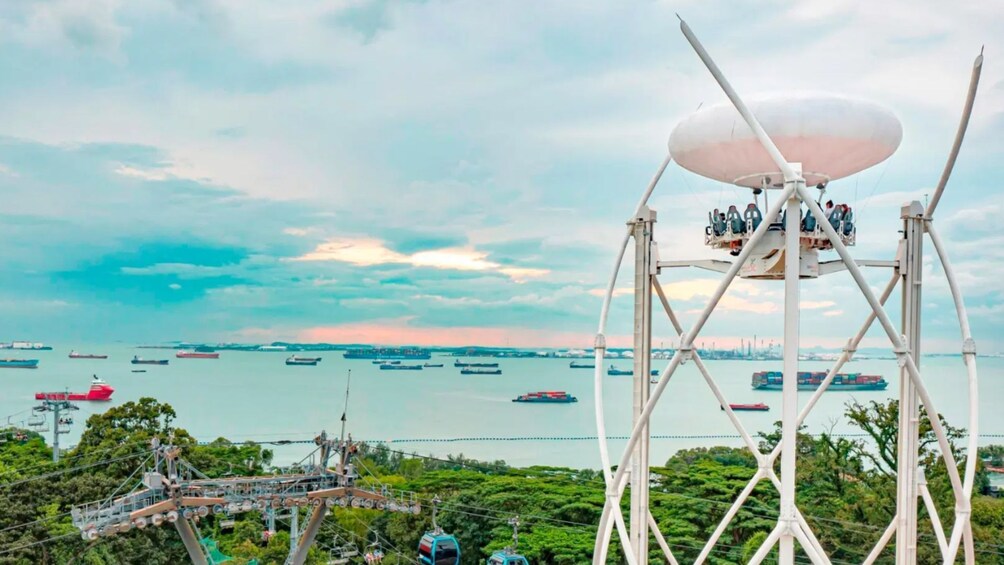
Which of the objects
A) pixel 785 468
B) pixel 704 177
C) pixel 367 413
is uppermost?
pixel 704 177

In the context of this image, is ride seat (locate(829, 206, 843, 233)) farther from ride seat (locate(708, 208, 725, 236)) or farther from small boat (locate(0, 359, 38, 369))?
small boat (locate(0, 359, 38, 369))

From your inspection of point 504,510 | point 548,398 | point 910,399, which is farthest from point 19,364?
point 910,399

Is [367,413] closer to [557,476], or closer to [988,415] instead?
[557,476]

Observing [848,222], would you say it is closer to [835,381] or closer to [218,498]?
[218,498]

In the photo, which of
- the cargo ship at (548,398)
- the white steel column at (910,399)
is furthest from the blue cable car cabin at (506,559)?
the cargo ship at (548,398)

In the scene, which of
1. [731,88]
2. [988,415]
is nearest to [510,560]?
[731,88]

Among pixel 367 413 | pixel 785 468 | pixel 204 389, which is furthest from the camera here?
pixel 204 389

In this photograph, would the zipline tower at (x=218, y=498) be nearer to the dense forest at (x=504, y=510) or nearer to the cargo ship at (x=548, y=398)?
the dense forest at (x=504, y=510)
